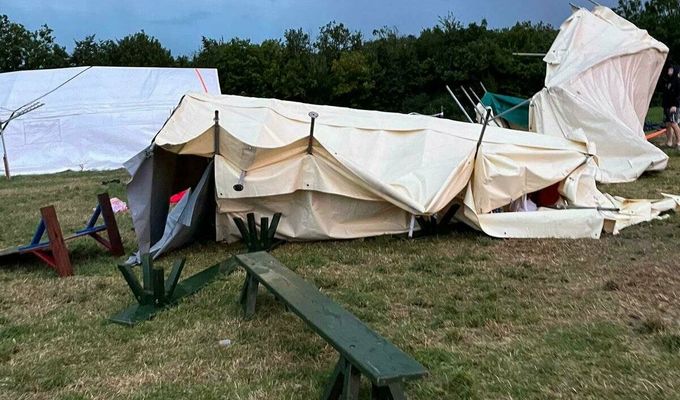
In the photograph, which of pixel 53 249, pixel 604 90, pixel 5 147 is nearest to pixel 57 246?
pixel 53 249

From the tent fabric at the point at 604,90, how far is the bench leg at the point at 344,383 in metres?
8.25

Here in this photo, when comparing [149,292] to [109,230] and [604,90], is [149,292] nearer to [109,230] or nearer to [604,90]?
[109,230]

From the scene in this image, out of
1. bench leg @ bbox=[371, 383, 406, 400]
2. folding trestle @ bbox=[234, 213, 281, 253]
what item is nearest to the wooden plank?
folding trestle @ bbox=[234, 213, 281, 253]

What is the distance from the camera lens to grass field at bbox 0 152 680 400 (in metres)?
3.33

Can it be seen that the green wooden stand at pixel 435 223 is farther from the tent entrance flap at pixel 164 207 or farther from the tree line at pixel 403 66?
the tree line at pixel 403 66

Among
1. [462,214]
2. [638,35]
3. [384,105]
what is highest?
[638,35]

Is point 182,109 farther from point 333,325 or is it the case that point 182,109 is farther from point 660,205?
point 660,205

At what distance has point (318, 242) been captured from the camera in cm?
671

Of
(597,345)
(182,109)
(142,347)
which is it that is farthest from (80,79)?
(597,345)

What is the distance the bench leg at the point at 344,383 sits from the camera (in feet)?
9.30

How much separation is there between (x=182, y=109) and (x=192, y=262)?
1.61 m

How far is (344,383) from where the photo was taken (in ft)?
9.40

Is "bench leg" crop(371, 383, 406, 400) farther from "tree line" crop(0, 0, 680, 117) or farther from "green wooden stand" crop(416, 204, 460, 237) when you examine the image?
"tree line" crop(0, 0, 680, 117)

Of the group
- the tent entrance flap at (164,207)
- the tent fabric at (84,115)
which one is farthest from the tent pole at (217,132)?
the tent fabric at (84,115)
